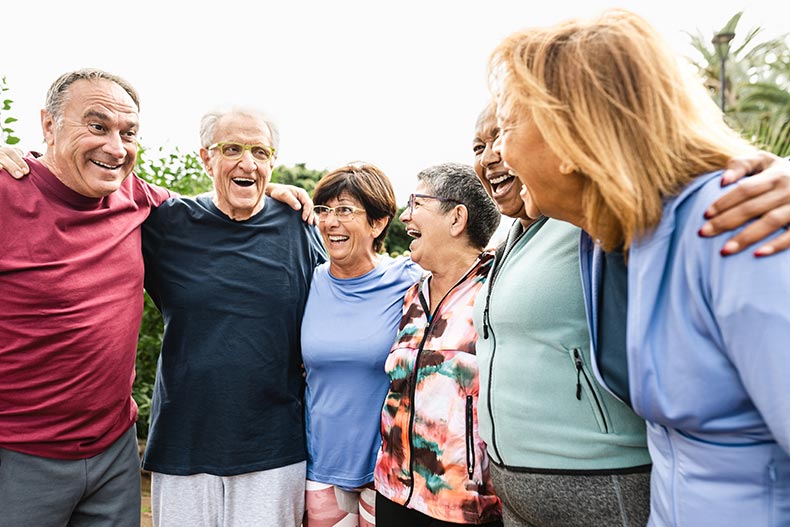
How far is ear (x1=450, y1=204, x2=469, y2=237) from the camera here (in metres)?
3.02

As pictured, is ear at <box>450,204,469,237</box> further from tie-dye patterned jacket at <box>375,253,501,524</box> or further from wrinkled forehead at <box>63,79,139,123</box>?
wrinkled forehead at <box>63,79,139,123</box>

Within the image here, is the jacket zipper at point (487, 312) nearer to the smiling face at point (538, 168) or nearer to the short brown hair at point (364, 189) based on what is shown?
the smiling face at point (538, 168)

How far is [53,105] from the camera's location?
2902 millimetres

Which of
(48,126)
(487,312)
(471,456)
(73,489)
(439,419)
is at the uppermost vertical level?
(48,126)

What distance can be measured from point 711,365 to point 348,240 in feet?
6.76

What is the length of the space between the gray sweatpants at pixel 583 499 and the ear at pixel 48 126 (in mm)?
2483

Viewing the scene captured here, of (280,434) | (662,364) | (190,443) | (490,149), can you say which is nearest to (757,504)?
(662,364)

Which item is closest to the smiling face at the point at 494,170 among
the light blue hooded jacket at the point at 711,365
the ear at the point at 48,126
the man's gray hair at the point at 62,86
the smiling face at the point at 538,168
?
the smiling face at the point at 538,168

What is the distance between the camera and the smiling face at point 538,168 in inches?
66.9

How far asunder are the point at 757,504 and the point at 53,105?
307cm

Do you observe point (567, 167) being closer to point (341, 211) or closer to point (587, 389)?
point (587, 389)

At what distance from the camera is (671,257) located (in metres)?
1.53

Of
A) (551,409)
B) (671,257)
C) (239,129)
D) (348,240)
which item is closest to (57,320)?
(239,129)

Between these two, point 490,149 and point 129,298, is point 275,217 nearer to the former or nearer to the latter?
point 129,298
